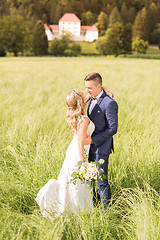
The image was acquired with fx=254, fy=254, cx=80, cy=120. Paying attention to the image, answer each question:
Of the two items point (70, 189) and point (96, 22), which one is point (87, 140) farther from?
point (96, 22)

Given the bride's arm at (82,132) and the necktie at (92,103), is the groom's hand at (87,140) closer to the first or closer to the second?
the bride's arm at (82,132)

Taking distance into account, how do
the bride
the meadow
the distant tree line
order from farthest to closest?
the distant tree line → the bride → the meadow

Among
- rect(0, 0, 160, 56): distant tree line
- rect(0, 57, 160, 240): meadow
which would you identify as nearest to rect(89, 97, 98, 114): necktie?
rect(0, 57, 160, 240): meadow

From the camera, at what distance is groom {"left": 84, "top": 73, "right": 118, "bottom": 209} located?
1636 mm

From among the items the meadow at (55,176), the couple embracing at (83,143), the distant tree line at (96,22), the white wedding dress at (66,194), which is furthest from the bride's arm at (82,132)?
the distant tree line at (96,22)

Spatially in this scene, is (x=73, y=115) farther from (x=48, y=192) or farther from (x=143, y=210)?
(x=143, y=210)

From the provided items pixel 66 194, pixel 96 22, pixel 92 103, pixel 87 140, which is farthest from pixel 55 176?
pixel 96 22

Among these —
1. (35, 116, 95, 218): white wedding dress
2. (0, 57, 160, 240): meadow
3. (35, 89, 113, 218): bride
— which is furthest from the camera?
(35, 116, 95, 218): white wedding dress

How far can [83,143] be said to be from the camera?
1.58 m

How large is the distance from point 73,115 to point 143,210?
2.39 ft

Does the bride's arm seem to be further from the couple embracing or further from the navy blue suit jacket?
the navy blue suit jacket

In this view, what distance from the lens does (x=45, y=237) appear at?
1.40 meters

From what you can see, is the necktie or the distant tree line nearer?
the necktie

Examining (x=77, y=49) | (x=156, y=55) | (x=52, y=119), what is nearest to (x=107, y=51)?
(x=77, y=49)
